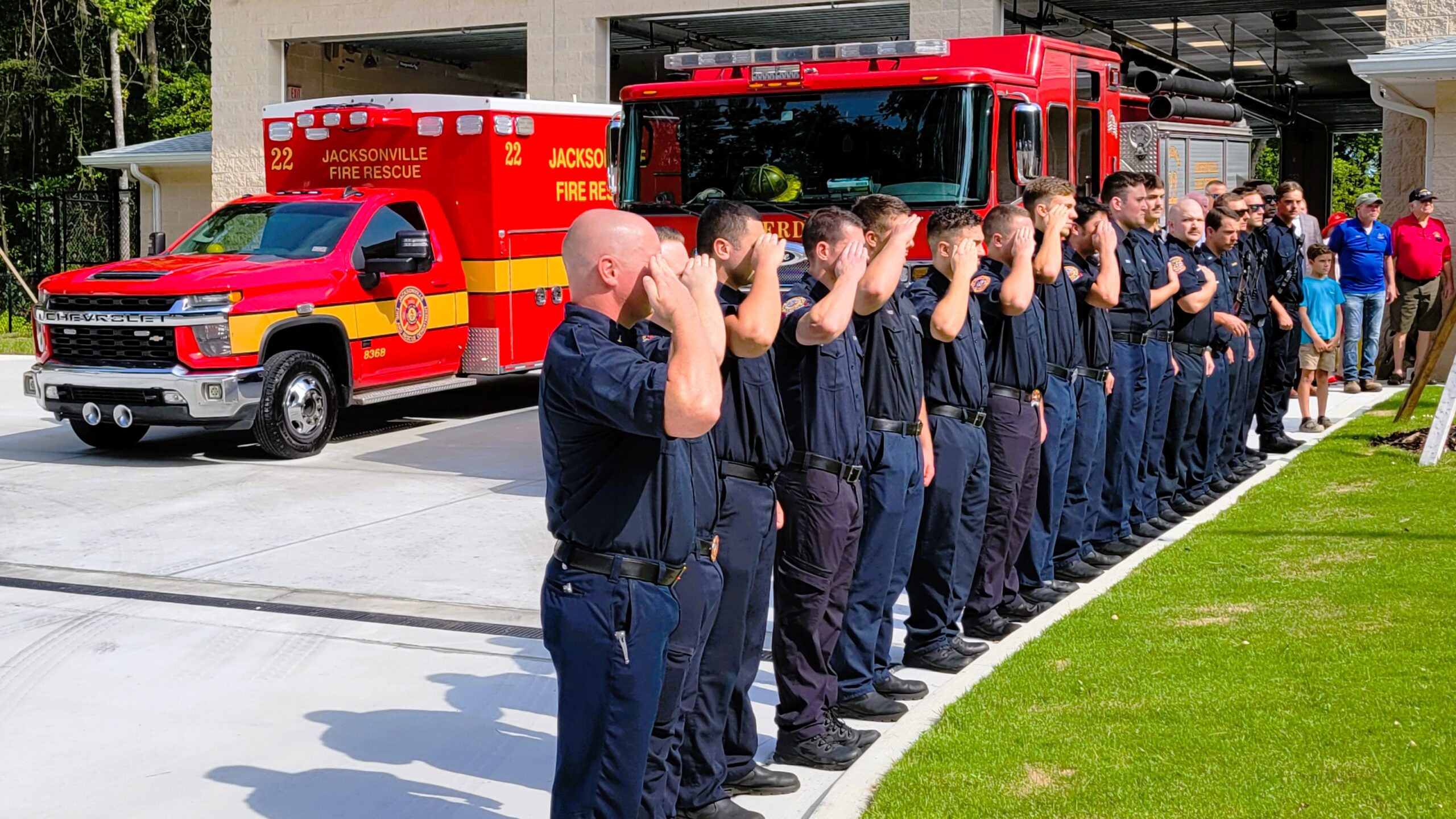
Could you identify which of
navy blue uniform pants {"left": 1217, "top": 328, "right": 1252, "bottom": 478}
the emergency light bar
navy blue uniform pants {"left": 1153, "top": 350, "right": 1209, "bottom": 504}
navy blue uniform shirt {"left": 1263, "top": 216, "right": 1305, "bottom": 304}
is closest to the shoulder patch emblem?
navy blue uniform pants {"left": 1153, "top": 350, "right": 1209, "bottom": 504}

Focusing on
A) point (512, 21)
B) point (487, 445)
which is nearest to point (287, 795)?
point (487, 445)

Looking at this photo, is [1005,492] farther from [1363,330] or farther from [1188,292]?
[1363,330]

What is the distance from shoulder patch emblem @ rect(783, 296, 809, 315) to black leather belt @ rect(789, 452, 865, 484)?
0.47 metres

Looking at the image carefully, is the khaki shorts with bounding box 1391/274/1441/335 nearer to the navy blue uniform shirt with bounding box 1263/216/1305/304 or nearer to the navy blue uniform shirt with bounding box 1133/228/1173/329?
the navy blue uniform shirt with bounding box 1263/216/1305/304

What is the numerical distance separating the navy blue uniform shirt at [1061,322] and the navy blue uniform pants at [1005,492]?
543mm

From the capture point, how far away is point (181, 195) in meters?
26.7

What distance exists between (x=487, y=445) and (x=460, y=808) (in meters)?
8.29

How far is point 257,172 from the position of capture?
2344 centimetres

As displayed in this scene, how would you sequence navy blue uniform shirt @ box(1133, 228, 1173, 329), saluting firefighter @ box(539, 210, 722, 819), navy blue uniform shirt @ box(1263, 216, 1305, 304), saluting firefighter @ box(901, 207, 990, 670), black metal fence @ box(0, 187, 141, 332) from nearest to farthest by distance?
saluting firefighter @ box(539, 210, 722, 819) → saluting firefighter @ box(901, 207, 990, 670) → navy blue uniform shirt @ box(1133, 228, 1173, 329) → navy blue uniform shirt @ box(1263, 216, 1305, 304) → black metal fence @ box(0, 187, 141, 332)

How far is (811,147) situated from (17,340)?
1686cm

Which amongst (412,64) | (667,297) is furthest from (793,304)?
(412,64)

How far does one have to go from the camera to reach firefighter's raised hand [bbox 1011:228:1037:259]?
21.4ft

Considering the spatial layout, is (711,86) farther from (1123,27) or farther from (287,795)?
(1123,27)

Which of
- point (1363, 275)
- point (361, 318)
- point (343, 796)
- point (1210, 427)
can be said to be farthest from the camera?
point (1363, 275)
